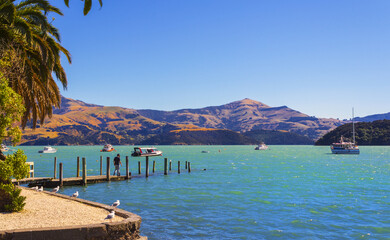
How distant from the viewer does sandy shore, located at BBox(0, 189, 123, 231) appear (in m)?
11.5

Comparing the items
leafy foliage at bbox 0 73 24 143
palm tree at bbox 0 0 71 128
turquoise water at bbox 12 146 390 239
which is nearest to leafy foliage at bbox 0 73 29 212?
leafy foliage at bbox 0 73 24 143

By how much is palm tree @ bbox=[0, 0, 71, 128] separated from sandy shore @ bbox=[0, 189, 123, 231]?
214 inches

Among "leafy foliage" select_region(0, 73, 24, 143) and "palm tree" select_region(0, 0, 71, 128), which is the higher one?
"palm tree" select_region(0, 0, 71, 128)

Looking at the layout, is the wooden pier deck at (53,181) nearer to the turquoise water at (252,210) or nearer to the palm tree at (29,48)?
the turquoise water at (252,210)

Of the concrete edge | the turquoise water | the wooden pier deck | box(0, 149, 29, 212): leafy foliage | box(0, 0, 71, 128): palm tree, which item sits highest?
box(0, 0, 71, 128): palm tree

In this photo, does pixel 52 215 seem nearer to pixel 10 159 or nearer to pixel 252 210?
pixel 10 159

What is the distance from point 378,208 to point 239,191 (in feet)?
37.2

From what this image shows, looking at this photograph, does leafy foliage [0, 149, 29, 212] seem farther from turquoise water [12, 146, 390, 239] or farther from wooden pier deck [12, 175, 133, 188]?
wooden pier deck [12, 175, 133, 188]

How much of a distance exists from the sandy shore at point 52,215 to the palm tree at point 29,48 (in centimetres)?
545

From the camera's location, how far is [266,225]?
18.3m

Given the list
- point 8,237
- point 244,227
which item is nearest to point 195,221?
point 244,227

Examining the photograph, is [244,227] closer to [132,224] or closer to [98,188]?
[132,224]

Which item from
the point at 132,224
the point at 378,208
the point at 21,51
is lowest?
the point at 378,208

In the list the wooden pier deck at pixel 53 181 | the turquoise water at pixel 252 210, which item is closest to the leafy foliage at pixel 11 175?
the turquoise water at pixel 252 210
